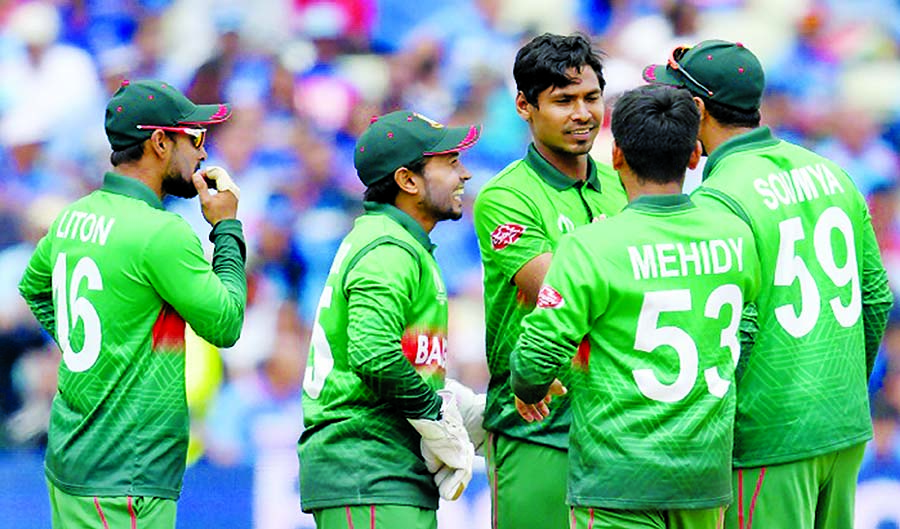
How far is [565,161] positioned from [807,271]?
0.89m

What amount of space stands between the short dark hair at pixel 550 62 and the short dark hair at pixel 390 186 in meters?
0.45

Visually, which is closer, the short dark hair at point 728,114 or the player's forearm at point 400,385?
the player's forearm at point 400,385

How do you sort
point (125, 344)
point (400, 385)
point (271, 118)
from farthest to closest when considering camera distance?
point (271, 118) → point (125, 344) → point (400, 385)

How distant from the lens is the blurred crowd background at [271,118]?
730 cm

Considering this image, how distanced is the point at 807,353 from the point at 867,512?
9.50ft

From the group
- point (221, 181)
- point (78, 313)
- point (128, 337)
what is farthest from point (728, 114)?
point (78, 313)

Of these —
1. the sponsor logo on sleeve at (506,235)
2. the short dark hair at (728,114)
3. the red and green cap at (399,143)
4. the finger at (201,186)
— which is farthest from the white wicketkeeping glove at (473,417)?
the short dark hair at (728,114)

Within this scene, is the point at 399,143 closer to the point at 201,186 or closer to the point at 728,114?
the point at 201,186

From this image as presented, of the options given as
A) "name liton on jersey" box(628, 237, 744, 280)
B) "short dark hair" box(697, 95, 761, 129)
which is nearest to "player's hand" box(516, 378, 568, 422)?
"name liton on jersey" box(628, 237, 744, 280)

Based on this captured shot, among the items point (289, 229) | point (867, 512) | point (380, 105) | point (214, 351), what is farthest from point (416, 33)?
point (867, 512)

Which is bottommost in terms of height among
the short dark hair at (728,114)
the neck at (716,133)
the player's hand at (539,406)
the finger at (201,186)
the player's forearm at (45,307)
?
the player's hand at (539,406)

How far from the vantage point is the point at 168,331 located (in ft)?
15.9

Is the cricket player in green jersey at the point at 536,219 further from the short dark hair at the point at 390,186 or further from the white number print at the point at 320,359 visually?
the white number print at the point at 320,359

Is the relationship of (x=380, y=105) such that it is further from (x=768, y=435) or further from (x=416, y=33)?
(x=768, y=435)
